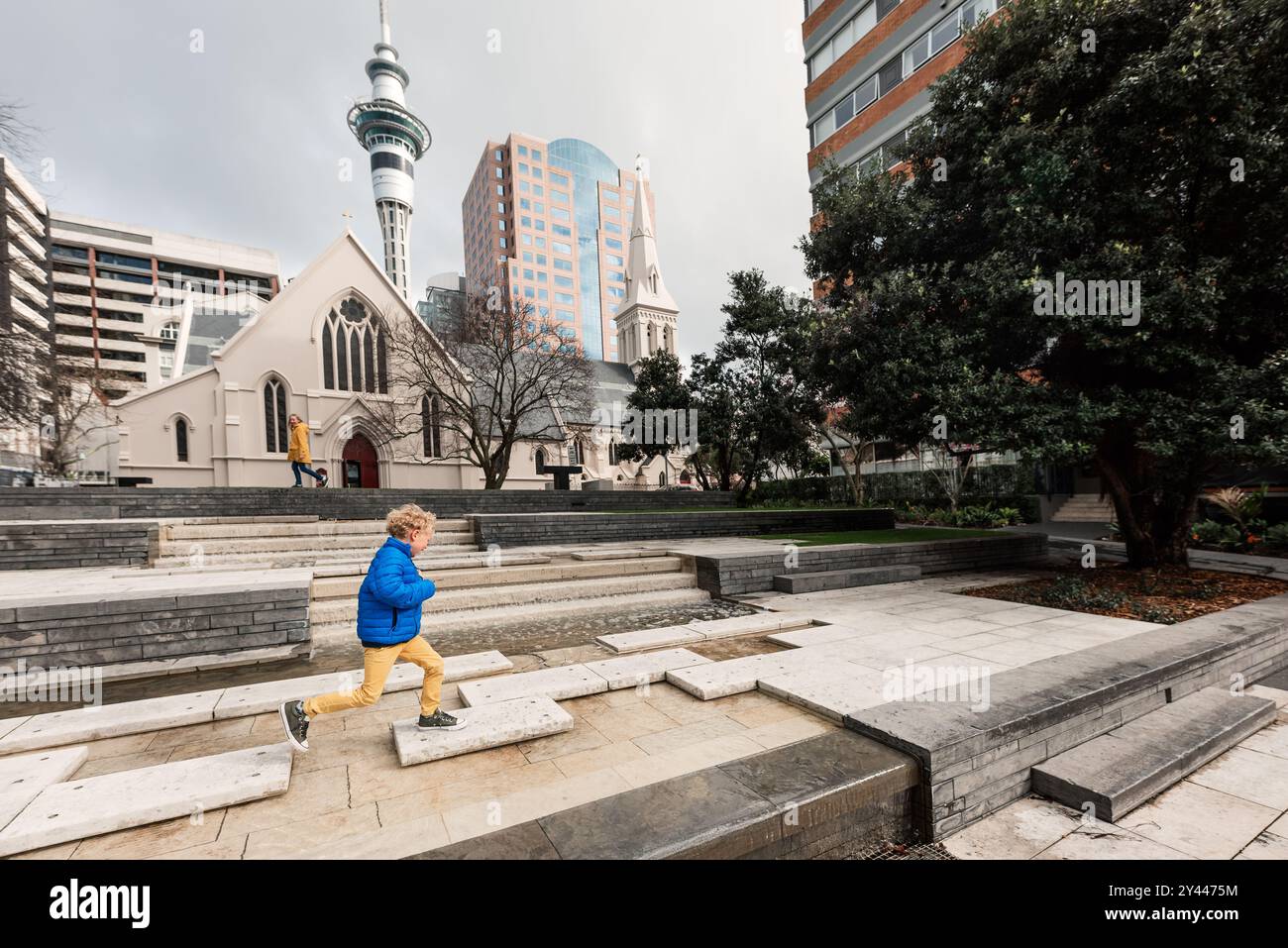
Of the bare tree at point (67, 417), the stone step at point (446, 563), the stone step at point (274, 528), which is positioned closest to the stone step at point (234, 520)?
the stone step at point (274, 528)

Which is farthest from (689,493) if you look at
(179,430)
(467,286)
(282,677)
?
(467,286)

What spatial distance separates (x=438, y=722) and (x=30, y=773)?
223cm

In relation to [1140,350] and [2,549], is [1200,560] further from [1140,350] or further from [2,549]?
[2,549]

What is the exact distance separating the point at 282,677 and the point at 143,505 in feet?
33.7

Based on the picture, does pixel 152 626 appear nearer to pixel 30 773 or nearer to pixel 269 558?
pixel 30 773

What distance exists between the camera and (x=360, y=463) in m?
28.7

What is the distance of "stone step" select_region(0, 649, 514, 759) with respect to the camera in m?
3.53

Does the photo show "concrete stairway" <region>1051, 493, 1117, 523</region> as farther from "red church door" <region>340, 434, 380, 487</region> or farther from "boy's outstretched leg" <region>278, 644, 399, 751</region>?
"red church door" <region>340, 434, 380, 487</region>

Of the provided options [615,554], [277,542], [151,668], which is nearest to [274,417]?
[277,542]

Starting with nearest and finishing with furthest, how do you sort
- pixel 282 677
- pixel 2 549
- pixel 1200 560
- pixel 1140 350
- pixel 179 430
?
1. pixel 282 677
2. pixel 1140 350
3. pixel 2 549
4. pixel 1200 560
5. pixel 179 430

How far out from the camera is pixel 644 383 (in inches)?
1029

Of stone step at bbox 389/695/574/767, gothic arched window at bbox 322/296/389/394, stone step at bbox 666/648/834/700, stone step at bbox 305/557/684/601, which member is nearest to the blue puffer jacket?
stone step at bbox 389/695/574/767

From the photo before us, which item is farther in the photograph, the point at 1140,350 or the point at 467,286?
the point at 467,286

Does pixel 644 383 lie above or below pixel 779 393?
above
